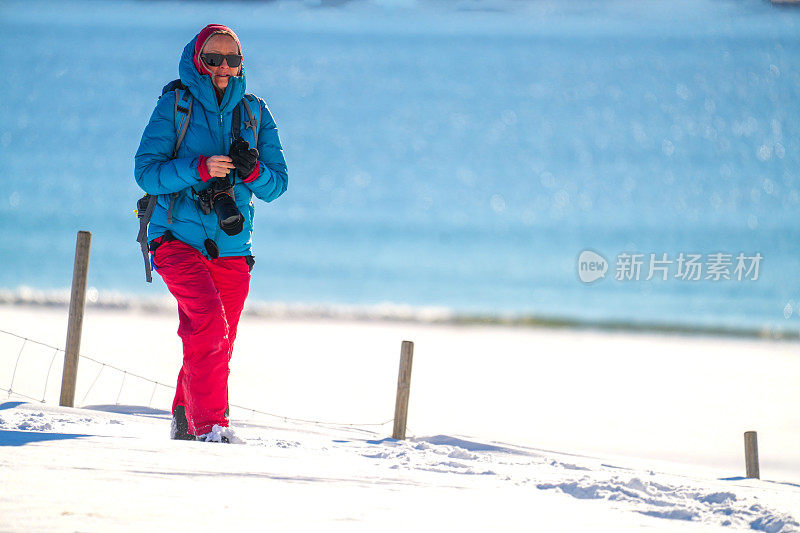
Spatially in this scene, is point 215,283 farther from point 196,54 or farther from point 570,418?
point 570,418

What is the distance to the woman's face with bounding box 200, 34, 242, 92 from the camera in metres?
3.45

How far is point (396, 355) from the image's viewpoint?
15922 millimetres

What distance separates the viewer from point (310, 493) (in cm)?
257

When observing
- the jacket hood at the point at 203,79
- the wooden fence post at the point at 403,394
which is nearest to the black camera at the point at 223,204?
the jacket hood at the point at 203,79

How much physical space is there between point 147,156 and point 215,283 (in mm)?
612

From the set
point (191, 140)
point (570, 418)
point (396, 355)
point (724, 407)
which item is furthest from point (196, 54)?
point (396, 355)

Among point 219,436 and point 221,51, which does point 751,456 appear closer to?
point 219,436

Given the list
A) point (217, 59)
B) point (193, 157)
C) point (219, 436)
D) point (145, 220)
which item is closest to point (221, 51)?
point (217, 59)

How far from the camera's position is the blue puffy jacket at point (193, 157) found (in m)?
3.39

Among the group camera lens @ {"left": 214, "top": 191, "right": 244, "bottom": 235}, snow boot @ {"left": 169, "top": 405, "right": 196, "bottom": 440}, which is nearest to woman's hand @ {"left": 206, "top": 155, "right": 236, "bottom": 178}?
camera lens @ {"left": 214, "top": 191, "right": 244, "bottom": 235}

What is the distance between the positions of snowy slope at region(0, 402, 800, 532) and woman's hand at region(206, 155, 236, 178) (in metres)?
1.03

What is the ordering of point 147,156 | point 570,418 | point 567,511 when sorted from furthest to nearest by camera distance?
point 570,418 → point 147,156 → point 567,511

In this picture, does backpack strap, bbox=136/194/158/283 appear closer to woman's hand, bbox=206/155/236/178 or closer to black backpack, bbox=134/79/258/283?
black backpack, bbox=134/79/258/283

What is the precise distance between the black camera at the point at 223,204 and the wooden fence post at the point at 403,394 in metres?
1.97
